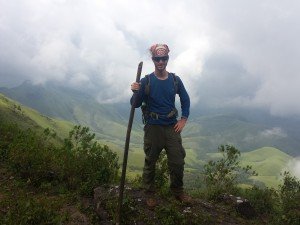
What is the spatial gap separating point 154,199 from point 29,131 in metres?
6.70

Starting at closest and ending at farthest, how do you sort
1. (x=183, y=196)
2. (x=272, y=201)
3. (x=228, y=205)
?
(x=183, y=196) < (x=228, y=205) < (x=272, y=201)

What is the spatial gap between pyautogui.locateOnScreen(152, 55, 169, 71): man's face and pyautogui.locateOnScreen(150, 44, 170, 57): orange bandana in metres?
0.09

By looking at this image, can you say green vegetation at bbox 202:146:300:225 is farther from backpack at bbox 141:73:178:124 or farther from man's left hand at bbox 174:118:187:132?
backpack at bbox 141:73:178:124

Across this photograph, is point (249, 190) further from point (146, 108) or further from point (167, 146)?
point (146, 108)

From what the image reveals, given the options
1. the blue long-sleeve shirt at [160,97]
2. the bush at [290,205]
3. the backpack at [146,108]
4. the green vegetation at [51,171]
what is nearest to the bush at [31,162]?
the green vegetation at [51,171]

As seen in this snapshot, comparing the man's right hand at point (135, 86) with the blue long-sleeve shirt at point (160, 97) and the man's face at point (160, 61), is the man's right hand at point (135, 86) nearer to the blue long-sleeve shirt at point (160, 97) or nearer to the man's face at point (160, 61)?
the blue long-sleeve shirt at point (160, 97)

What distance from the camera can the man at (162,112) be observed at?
10.5 metres

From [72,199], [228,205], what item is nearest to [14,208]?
[72,199]

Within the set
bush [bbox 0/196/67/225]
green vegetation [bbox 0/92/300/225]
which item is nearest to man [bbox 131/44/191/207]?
green vegetation [bbox 0/92/300/225]

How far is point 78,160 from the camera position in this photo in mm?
12750

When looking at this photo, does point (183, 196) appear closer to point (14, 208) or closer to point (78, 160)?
point (78, 160)

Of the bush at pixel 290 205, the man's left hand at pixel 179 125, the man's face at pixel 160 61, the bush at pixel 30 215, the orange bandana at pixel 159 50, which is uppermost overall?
the orange bandana at pixel 159 50

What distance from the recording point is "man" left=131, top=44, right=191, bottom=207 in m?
10.5

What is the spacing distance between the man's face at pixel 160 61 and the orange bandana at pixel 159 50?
0.29 feet
